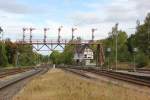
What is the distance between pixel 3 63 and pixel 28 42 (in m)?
19.4

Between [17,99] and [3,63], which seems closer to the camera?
[17,99]

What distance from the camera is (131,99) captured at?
69.2 ft

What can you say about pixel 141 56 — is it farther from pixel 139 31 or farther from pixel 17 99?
pixel 17 99

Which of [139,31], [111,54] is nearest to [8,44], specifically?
[111,54]

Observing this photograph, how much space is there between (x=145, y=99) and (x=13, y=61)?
439ft

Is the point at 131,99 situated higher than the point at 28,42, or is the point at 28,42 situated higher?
the point at 28,42

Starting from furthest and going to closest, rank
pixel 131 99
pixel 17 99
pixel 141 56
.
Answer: pixel 141 56 < pixel 17 99 < pixel 131 99

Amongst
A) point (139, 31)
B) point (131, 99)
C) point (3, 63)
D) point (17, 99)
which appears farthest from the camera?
point (139, 31)

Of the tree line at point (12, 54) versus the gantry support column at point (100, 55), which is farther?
the gantry support column at point (100, 55)

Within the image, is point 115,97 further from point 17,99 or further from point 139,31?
point 139,31

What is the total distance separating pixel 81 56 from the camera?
503 ft

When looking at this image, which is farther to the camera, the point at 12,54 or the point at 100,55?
the point at 12,54

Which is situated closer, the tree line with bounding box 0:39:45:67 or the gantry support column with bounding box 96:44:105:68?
Answer: the tree line with bounding box 0:39:45:67

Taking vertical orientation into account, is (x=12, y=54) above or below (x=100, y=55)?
above
